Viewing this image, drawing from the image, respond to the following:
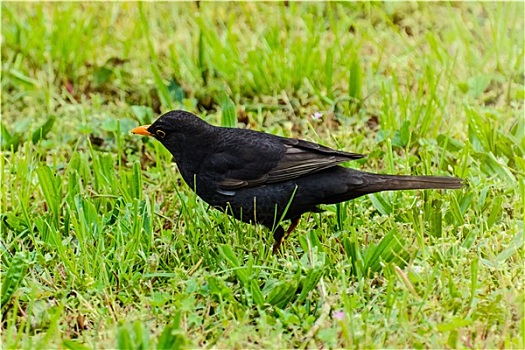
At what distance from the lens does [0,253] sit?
4.59 meters

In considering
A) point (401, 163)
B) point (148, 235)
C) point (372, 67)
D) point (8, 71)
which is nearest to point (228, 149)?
point (148, 235)

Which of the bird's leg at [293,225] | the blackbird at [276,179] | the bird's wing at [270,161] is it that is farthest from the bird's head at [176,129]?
the bird's leg at [293,225]

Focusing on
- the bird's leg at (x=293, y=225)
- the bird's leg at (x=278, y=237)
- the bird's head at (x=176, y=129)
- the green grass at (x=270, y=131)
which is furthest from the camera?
the bird's head at (x=176, y=129)

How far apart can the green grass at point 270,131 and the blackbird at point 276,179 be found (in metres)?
0.14

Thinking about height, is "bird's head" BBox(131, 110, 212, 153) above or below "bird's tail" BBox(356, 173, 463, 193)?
above

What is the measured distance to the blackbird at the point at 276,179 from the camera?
4715mm

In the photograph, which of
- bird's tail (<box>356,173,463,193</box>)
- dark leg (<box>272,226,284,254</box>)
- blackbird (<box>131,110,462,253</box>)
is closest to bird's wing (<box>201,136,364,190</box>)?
blackbird (<box>131,110,462,253</box>)

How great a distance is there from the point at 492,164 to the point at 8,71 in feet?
12.2

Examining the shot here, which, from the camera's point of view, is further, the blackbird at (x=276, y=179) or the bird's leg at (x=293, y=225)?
the bird's leg at (x=293, y=225)

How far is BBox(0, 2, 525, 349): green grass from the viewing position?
394cm

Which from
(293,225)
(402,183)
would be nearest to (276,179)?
(293,225)

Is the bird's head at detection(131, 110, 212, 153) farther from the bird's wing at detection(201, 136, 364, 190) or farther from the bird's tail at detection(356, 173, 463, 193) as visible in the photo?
the bird's tail at detection(356, 173, 463, 193)

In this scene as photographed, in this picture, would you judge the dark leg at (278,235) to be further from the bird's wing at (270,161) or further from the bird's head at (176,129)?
the bird's head at (176,129)

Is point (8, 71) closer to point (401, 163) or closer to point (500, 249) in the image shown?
point (401, 163)
